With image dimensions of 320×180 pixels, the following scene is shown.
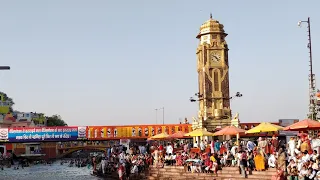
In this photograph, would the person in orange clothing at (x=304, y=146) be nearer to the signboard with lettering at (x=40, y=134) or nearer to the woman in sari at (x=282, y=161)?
the woman in sari at (x=282, y=161)

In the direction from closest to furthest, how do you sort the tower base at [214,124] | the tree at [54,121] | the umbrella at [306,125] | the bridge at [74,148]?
the umbrella at [306,125] < the tower base at [214,124] < the bridge at [74,148] < the tree at [54,121]

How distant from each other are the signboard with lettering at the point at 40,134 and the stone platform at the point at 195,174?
3254 cm

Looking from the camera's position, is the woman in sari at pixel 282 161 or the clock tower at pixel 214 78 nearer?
the woman in sari at pixel 282 161

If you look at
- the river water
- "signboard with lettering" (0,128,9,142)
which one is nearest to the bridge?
the river water

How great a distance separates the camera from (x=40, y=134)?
6994cm

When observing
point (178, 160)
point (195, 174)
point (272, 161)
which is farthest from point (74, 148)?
point (272, 161)

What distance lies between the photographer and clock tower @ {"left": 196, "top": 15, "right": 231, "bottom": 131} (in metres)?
59.6

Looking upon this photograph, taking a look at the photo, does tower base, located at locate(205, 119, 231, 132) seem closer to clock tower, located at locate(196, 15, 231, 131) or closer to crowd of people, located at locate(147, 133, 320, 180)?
clock tower, located at locate(196, 15, 231, 131)

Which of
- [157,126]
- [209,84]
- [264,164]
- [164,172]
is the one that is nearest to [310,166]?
[264,164]

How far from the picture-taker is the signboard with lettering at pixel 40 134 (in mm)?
69375

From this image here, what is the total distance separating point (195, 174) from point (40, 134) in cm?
4166

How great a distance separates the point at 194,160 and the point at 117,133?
37450 mm

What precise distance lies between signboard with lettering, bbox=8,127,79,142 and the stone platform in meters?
32.5

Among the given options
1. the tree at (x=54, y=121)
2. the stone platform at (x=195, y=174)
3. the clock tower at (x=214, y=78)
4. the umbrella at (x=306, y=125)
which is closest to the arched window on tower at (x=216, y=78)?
the clock tower at (x=214, y=78)
